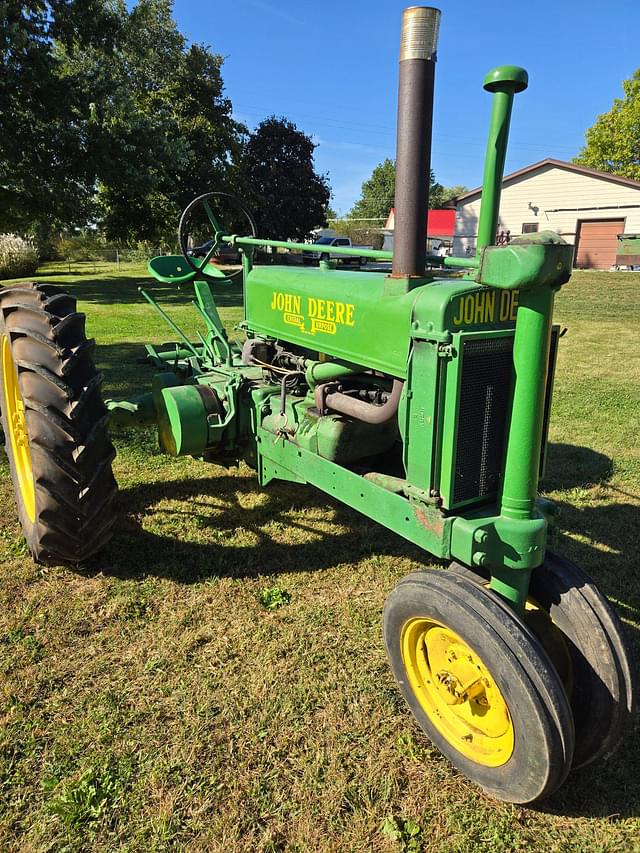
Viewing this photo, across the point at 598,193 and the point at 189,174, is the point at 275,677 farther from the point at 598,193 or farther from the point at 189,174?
the point at 598,193

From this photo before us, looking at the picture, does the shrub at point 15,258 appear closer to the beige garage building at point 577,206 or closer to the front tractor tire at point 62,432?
the beige garage building at point 577,206

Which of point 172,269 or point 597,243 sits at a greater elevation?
point 172,269

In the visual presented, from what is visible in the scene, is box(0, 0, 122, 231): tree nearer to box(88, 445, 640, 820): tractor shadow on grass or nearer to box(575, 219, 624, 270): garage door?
box(88, 445, 640, 820): tractor shadow on grass

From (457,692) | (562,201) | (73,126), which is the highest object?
(73,126)

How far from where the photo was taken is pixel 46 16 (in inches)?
592

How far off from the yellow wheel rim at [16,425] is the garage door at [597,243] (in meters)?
29.9

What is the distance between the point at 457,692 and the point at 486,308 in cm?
135

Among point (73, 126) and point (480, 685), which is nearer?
point (480, 685)

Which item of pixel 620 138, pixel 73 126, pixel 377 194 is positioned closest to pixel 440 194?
pixel 377 194

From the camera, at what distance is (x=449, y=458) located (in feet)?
7.22

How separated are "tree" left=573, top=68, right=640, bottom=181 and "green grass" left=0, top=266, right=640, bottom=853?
1553 inches

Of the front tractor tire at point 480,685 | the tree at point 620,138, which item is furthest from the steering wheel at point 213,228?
the tree at point 620,138

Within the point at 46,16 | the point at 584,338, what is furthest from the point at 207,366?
the point at 46,16

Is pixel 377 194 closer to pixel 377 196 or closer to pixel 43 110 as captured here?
pixel 377 196
